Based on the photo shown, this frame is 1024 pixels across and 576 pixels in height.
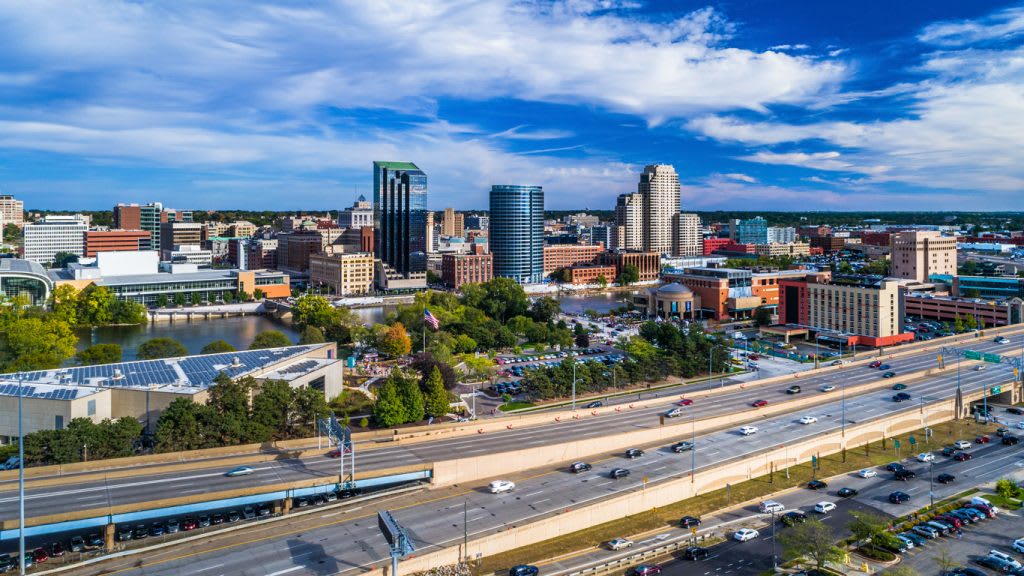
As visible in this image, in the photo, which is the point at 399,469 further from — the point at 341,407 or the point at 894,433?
the point at 894,433

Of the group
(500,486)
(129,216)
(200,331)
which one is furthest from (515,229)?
(500,486)

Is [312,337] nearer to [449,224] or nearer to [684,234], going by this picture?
[684,234]

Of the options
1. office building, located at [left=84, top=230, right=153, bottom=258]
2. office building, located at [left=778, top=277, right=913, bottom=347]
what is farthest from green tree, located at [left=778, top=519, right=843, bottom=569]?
office building, located at [left=84, top=230, right=153, bottom=258]

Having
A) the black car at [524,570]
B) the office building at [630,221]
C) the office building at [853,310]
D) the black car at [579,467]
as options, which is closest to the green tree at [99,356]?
the black car at [579,467]

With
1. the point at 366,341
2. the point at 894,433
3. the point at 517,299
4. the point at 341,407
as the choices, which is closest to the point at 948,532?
the point at 894,433

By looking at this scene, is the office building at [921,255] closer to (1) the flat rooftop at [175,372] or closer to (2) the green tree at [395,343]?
(2) the green tree at [395,343]

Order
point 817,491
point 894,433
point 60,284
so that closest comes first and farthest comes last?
point 817,491
point 894,433
point 60,284

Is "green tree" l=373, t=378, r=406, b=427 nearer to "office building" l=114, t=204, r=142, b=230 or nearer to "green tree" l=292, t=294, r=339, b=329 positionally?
"green tree" l=292, t=294, r=339, b=329
